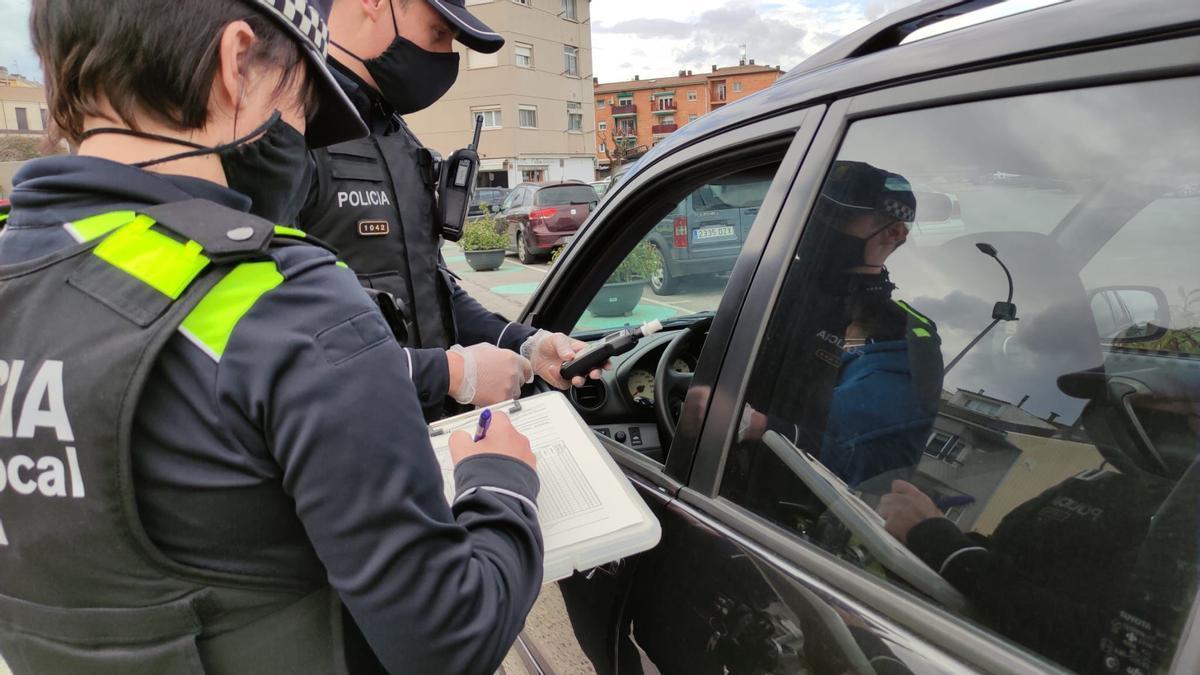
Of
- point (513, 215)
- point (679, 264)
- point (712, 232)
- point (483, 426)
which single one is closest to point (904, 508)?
point (483, 426)

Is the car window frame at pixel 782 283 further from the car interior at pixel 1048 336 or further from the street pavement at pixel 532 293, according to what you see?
the street pavement at pixel 532 293

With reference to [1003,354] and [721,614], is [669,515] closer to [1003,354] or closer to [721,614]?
[721,614]

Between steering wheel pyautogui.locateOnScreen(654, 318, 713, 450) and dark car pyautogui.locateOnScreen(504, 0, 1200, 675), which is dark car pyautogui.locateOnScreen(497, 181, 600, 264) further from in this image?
dark car pyautogui.locateOnScreen(504, 0, 1200, 675)

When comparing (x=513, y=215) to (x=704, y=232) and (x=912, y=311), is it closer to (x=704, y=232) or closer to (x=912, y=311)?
(x=704, y=232)

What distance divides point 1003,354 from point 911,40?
49cm

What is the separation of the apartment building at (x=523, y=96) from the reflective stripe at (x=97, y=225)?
32.9 metres

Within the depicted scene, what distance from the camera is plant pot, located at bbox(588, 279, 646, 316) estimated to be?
2195 millimetres

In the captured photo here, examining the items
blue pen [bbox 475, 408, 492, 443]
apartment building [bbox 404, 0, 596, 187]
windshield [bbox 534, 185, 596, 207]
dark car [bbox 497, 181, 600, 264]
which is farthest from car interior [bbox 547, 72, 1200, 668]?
apartment building [bbox 404, 0, 596, 187]

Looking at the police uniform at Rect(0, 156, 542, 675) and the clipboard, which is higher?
the police uniform at Rect(0, 156, 542, 675)

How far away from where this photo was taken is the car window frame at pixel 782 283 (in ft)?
2.37

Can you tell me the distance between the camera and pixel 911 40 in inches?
41.0

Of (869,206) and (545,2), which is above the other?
(545,2)

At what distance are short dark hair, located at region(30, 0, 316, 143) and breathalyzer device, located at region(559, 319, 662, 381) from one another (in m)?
1.04

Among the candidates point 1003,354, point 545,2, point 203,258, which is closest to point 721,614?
point 1003,354
